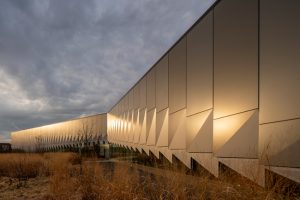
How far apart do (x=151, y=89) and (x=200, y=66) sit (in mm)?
7557

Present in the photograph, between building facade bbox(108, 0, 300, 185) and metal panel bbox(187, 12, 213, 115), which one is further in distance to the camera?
metal panel bbox(187, 12, 213, 115)

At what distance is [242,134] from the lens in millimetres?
7598

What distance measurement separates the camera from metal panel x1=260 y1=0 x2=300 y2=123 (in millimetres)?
6070

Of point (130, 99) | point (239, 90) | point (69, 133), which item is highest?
point (130, 99)

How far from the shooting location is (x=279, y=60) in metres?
Result: 6.45

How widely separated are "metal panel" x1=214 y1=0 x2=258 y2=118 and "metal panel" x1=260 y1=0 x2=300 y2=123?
326 mm

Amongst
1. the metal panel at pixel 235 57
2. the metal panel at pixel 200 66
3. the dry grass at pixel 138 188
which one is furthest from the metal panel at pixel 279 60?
the metal panel at pixel 200 66

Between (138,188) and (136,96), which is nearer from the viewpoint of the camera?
(138,188)

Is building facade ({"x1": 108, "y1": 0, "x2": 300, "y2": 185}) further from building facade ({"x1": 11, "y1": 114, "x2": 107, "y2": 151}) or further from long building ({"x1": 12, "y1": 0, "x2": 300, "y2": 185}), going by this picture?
building facade ({"x1": 11, "y1": 114, "x2": 107, "y2": 151})

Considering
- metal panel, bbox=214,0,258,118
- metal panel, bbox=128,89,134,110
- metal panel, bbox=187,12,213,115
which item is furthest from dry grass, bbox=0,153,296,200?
metal panel, bbox=128,89,134,110

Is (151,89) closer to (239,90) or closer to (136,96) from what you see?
(136,96)

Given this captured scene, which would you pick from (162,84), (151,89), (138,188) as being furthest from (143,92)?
(138,188)

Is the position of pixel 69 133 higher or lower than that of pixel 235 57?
lower

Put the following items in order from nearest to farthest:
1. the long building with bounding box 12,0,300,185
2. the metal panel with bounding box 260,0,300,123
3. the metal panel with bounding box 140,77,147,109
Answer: the metal panel with bounding box 260,0,300,123
the long building with bounding box 12,0,300,185
the metal panel with bounding box 140,77,147,109
